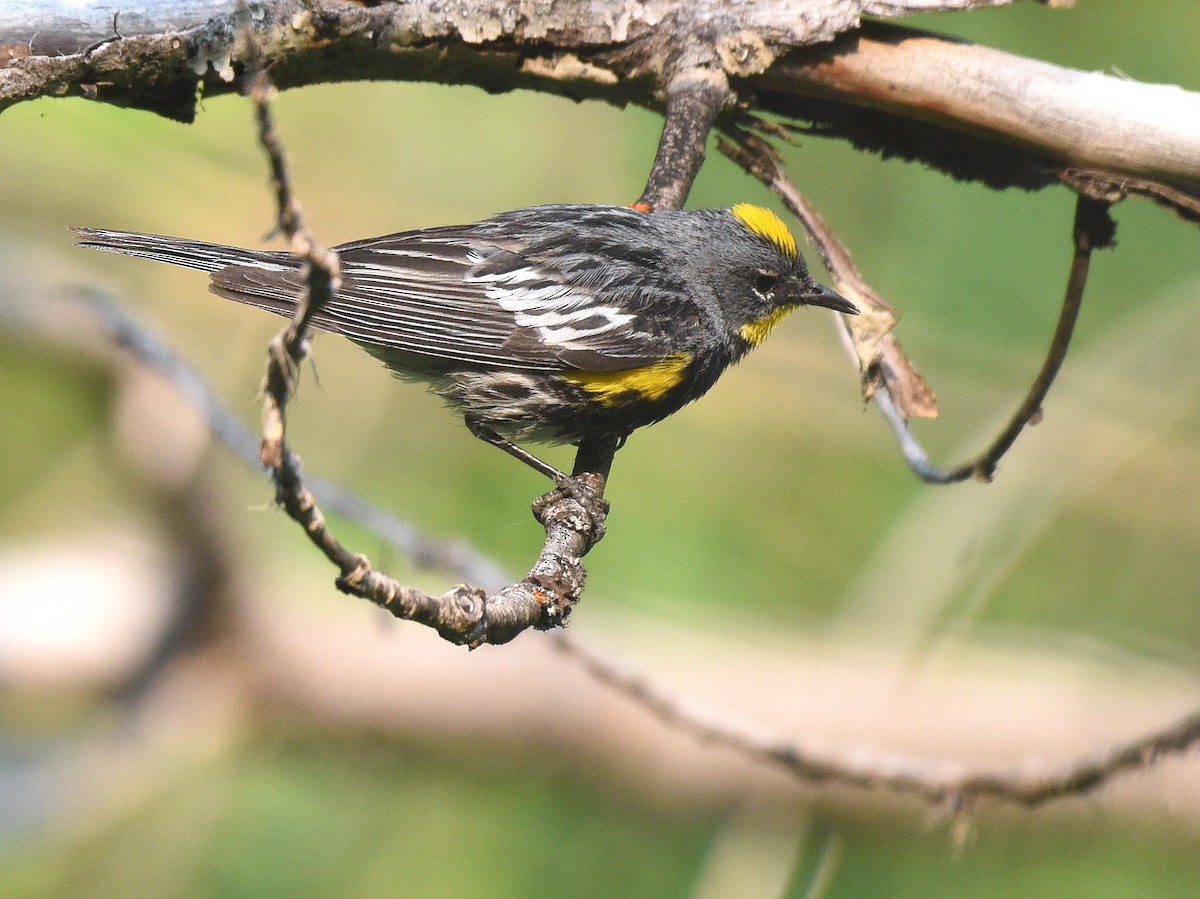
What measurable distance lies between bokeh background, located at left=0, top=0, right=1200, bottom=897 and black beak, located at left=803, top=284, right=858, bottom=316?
103 centimetres

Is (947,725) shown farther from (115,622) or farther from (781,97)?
(115,622)

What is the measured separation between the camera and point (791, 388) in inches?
171

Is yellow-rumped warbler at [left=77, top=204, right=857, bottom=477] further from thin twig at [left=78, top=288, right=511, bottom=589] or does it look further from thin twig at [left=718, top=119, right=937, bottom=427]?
thin twig at [left=78, top=288, right=511, bottom=589]

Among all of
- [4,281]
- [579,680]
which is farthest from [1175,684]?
[4,281]

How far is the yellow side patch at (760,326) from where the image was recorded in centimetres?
253

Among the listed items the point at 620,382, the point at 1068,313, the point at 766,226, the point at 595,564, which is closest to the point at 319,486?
the point at 620,382

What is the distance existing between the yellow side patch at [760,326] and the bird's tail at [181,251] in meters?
0.98

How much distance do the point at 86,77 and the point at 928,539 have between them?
2.61 metres

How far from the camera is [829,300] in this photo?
92.3 inches

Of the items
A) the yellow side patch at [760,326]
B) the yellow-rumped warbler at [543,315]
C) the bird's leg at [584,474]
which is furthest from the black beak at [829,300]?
the bird's leg at [584,474]

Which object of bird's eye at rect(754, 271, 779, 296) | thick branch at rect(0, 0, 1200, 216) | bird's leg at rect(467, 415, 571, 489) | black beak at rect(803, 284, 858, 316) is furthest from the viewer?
bird's eye at rect(754, 271, 779, 296)

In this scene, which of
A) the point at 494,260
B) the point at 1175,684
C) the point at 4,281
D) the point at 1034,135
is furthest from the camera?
the point at 4,281

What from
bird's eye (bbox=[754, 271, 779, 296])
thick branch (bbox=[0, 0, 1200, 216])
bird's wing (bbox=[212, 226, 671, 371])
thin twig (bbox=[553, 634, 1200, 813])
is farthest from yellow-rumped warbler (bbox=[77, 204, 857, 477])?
thin twig (bbox=[553, 634, 1200, 813])

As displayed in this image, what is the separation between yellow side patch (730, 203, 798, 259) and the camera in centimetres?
251
